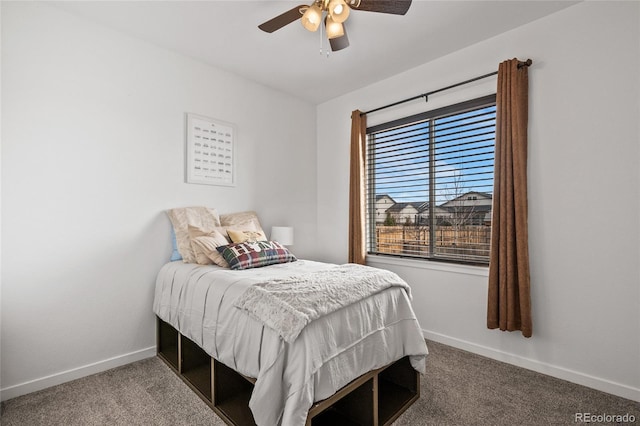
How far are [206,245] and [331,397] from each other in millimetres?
1457

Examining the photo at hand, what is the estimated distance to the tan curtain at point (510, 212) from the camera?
228 cm

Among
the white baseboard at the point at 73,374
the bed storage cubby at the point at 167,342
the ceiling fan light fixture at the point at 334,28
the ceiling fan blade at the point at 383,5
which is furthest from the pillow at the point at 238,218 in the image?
the ceiling fan blade at the point at 383,5

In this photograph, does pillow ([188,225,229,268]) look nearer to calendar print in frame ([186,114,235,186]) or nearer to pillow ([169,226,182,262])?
pillow ([169,226,182,262])

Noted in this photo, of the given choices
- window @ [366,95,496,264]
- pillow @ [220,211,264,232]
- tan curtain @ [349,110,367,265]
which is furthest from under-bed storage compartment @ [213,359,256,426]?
window @ [366,95,496,264]

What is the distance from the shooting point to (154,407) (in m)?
1.85

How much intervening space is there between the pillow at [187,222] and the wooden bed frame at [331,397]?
2.16 ft

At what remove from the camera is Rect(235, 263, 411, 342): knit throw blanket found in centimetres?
137

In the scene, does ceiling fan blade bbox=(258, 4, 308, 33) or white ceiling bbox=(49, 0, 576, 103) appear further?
white ceiling bbox=(49, 0, 576, 103)

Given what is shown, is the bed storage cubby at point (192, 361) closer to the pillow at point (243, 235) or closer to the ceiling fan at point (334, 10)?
the pillow at point (243, 235)

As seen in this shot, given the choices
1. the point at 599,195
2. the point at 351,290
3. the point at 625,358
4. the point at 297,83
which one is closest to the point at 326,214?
the point at 297,83

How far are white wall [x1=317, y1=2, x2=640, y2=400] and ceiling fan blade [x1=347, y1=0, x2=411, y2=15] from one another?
128 cm

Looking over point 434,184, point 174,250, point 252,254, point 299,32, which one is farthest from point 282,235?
point 299,32

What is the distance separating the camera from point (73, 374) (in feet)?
7.18

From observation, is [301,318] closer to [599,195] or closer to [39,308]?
[39,308]
